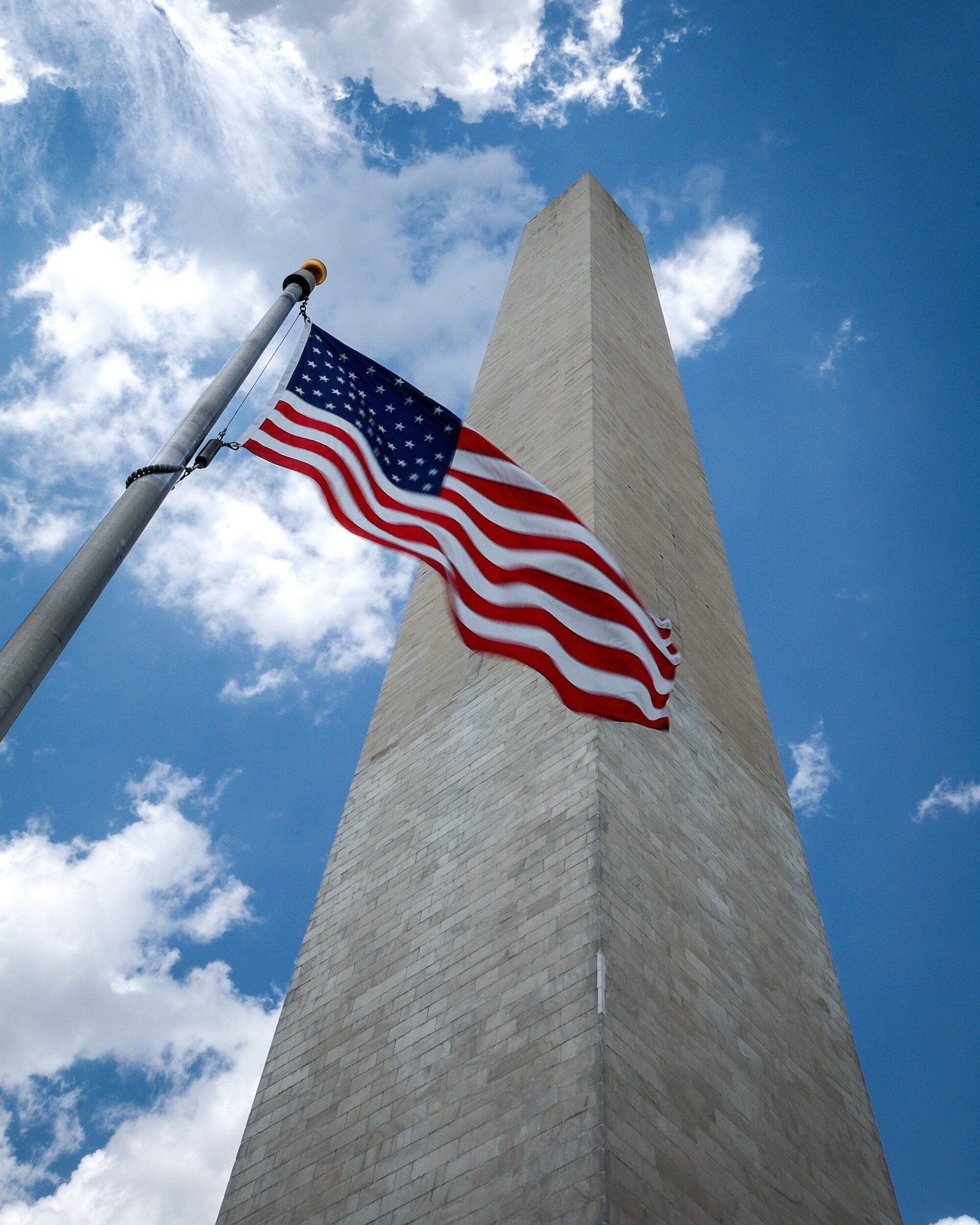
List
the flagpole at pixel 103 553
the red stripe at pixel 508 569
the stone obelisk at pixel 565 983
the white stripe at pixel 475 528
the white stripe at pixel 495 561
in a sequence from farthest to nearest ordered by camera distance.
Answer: the white stripe at pixel 475 528
the white stripe at pixel 495 561
the red stripe at pixel 508 569
the stone obelisk at pixel 565 983
the flagpole at pixel 103 553

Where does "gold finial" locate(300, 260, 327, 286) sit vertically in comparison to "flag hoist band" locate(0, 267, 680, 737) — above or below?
above

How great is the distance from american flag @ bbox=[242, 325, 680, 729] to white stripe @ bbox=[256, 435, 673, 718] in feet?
0.04

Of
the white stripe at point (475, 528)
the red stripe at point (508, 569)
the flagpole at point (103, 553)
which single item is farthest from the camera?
the white stripe at point (475, 528)

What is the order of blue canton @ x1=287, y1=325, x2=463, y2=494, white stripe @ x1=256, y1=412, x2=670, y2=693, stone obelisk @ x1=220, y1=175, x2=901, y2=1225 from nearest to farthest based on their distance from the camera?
stone obelisk @ x1=220, y1=175, x2=901, y2=1225 < white stripe @ x1=256, y1=412, x2=670, y2=693 < blue canton @ x1=287, y1=325, x2=463, y2=494

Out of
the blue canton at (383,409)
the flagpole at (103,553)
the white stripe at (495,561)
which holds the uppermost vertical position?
the blue canton at (383,409)

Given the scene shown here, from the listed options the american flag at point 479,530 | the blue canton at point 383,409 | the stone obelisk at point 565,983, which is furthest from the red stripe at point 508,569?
the stone obelisk at point 565,983

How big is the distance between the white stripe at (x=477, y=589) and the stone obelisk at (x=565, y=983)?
7.18 feet

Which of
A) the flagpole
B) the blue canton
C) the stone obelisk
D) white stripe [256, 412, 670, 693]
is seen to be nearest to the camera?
the flagpole

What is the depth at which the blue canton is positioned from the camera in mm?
9703

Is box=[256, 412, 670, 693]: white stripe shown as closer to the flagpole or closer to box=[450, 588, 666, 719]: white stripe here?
box=[450, 588, 666, 719]: white stripe

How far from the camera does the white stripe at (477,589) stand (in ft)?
29.0

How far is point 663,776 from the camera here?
12555mm

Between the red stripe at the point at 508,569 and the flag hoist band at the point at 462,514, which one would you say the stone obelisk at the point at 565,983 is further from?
the flag hoist band at the point at 462,514

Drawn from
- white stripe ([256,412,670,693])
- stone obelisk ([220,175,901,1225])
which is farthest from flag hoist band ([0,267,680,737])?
stone obelisk ([220,175,901,1225])
